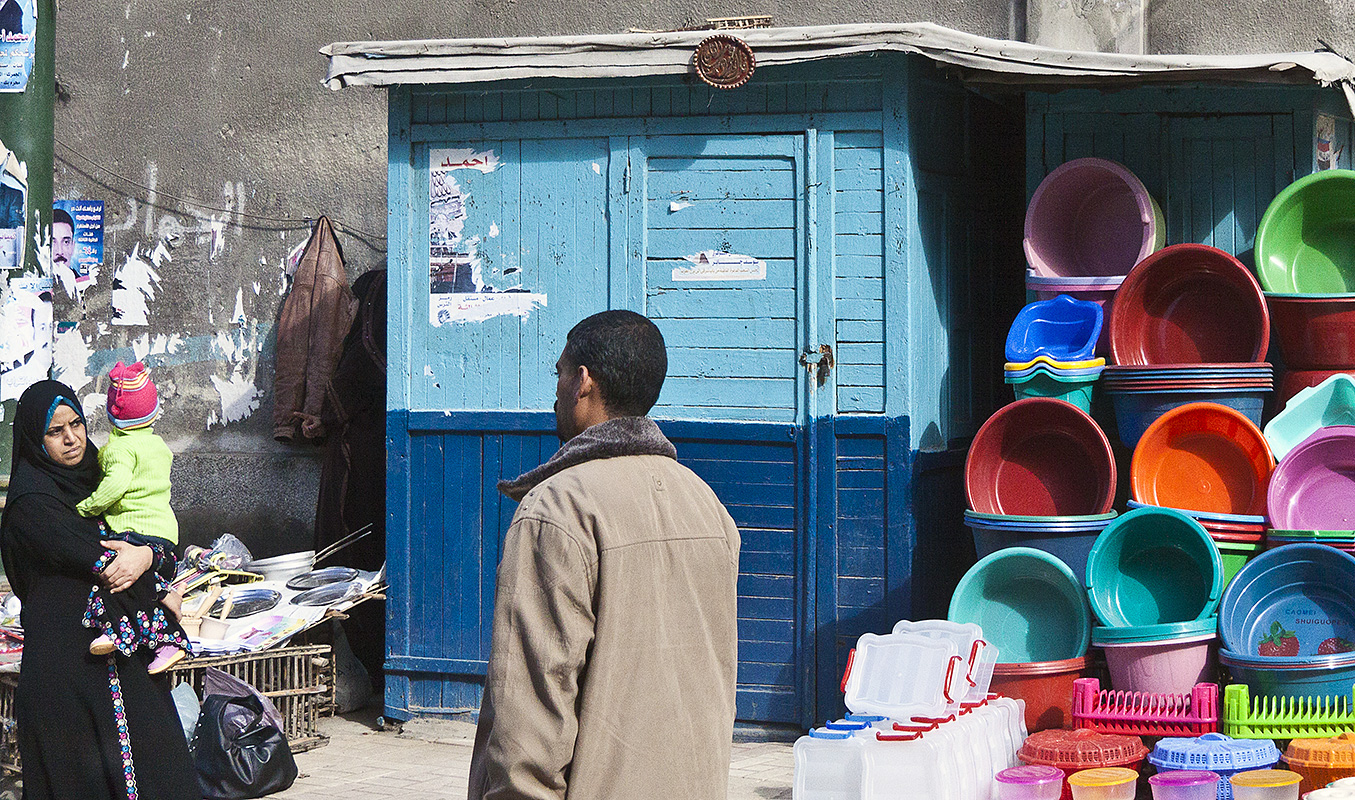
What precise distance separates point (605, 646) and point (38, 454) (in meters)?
2.86

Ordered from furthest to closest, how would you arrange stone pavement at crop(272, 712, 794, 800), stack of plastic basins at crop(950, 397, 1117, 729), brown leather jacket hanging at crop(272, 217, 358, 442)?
brown leather jacket hanging at crop(272, 217, 358, 442)
stone pavement at crop(272, 712, 794, 800)
stack of plastic basins at crop(950, 397, 1117, 729)

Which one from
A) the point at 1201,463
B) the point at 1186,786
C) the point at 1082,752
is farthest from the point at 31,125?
the point at 1186,786

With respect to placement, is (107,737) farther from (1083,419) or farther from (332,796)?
(1083,419)

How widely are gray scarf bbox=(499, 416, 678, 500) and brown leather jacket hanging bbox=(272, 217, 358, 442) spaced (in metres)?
5.73

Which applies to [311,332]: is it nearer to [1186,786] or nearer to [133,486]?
[133,486]

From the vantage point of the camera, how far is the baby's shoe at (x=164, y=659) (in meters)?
4.81

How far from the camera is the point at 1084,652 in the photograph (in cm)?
548

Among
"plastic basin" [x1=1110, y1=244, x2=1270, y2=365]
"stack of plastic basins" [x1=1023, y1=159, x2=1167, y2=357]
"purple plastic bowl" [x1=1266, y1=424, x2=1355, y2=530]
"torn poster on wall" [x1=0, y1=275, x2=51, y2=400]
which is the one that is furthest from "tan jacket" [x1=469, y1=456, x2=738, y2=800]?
"torn poster on wall" [x1=0, y1=275, x2=51, y2=400]

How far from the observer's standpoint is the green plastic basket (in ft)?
16.1

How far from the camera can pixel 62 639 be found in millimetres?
4645

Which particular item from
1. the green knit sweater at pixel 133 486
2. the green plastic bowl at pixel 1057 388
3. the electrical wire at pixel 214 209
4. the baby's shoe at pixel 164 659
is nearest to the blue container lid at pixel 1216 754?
the green plastic bowl at pixel 1057 388

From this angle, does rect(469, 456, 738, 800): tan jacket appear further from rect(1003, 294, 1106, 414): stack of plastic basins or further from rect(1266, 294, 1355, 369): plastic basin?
rect(1266, 294, 1355, 369): plastic basin

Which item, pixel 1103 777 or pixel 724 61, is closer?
pixel 1103 777

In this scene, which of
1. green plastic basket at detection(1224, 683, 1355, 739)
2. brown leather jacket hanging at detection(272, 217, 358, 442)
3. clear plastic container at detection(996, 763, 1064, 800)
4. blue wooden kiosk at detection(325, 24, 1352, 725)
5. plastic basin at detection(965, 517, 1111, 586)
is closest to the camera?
clear plastic container at detection(996, 763, 1064, 800)
